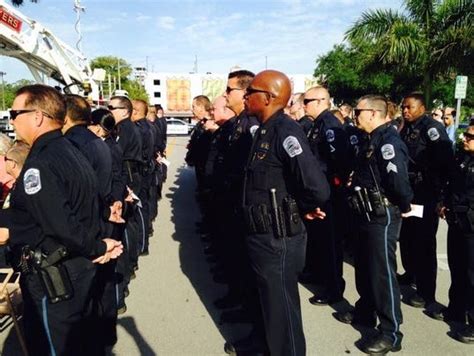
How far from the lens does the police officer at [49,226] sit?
1990mm

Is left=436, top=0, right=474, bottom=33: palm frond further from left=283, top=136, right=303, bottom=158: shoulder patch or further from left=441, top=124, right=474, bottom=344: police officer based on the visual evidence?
left=283, top=136, right=303, bottom=158: shoulder patch

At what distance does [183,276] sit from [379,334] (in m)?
2.36

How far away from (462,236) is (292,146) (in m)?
1.93

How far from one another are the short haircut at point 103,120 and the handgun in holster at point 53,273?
Answer: 1917 mm

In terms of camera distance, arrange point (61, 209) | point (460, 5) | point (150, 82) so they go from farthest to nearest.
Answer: point (150, 82) → point (460, 5) → point (61, 209)

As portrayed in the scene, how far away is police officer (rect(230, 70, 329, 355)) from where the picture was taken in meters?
2.57

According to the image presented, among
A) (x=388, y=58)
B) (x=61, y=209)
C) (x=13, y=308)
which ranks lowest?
(x=13, y=308)

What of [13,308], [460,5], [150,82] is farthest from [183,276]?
[150,82]

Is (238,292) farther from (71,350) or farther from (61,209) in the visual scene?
(61,209)

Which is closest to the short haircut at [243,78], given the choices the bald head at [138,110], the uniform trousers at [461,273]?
the uniform trousers at [461,273]

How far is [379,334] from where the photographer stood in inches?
126

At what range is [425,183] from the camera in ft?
13.4

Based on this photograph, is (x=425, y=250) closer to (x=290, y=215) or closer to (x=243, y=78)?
(x=290, y=215)

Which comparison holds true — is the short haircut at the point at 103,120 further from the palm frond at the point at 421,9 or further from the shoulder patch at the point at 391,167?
the palm frond at the point at 421,9
